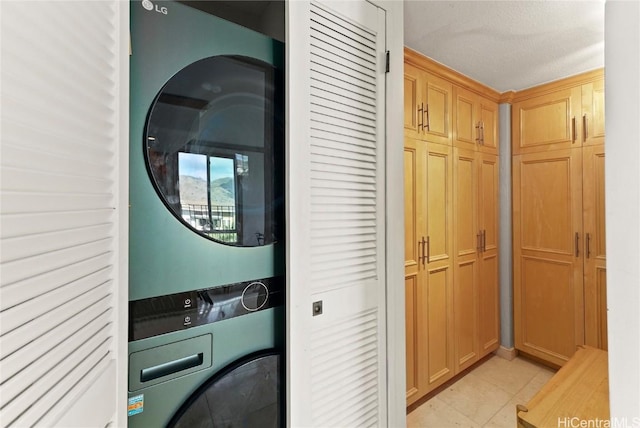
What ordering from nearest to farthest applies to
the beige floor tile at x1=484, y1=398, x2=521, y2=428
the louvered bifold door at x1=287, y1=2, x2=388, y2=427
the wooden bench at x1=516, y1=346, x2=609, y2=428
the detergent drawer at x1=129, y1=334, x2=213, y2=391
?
the detergent drawer at x1=129, y1=334, x2=213, y2=391 → the louvered bifold door at x1=287, y1=2, x2=388, y2=427 → the wooden bench at x1=516, y1=346, x2=609, y2=428 → the beige floor tile at x1=484, y1=398, x2=521, y2=428

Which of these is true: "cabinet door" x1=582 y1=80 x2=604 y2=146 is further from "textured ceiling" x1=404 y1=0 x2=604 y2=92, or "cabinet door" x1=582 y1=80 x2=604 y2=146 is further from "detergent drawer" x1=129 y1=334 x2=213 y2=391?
"detergent drawer" x1=129 y1=334 x2=213 y2=391

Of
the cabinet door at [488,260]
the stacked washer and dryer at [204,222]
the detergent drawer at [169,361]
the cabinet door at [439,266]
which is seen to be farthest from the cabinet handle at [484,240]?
the detergent drawer at [169,361]

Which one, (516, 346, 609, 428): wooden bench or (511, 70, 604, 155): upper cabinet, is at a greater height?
(511, 70, 604, 155): upper cabinet

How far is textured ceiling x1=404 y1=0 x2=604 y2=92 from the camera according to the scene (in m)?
1.37

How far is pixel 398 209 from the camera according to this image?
1.18m

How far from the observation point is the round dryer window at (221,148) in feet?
2.50

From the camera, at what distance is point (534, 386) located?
81.2 inches

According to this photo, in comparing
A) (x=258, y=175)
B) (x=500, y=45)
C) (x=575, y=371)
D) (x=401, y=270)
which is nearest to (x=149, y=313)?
(x=258, y=175)

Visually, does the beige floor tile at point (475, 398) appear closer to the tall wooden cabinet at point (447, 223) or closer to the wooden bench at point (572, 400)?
the tall wooden cabinet at point (447, 223)

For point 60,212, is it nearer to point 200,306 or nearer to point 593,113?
point 200,306

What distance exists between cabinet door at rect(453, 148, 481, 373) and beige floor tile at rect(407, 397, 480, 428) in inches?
12.1

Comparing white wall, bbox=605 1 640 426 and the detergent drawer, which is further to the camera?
the detergent drawer

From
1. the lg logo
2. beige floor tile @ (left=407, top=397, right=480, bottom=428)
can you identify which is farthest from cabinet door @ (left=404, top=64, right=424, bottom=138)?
beige floor tile @ (left=407, top=397, right=480, bottom=428)

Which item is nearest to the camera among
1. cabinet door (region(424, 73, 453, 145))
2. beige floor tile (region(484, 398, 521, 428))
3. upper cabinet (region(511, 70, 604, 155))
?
beige floor tile (region(484, 398, 521, 428))
